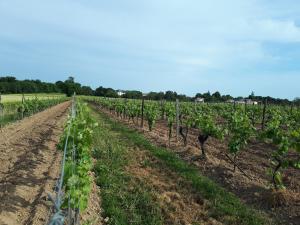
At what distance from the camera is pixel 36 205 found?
7.19m

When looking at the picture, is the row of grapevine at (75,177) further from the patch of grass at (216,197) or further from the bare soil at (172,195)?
the patch of grass at (216,197)

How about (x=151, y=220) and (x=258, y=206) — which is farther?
(x=258, y=206)

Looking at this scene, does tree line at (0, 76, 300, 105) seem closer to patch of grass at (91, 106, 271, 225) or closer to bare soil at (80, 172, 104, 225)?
patch of grass at (91, 106, 271, 225)

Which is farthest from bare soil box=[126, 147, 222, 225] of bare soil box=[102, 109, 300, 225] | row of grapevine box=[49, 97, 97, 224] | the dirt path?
the dirt path

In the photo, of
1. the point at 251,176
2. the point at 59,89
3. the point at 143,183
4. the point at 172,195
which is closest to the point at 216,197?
the point at 172,195

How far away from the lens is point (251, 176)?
38.2 ft

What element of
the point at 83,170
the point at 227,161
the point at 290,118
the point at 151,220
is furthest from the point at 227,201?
the point at 290,118

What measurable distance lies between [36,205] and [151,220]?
2096 mm

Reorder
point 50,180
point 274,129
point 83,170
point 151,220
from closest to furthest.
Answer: point 83,170 < point 151,220 < point 50,180 < point 274,129

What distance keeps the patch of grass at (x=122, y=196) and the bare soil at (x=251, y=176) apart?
2.34 metres

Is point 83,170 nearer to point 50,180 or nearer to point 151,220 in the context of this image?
point 151,220

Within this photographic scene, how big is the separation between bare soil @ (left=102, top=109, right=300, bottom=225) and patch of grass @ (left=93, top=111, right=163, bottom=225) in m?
2.34

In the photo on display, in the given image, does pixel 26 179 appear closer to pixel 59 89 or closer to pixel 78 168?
pixel 78 168

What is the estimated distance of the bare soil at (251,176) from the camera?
893 centimetres
